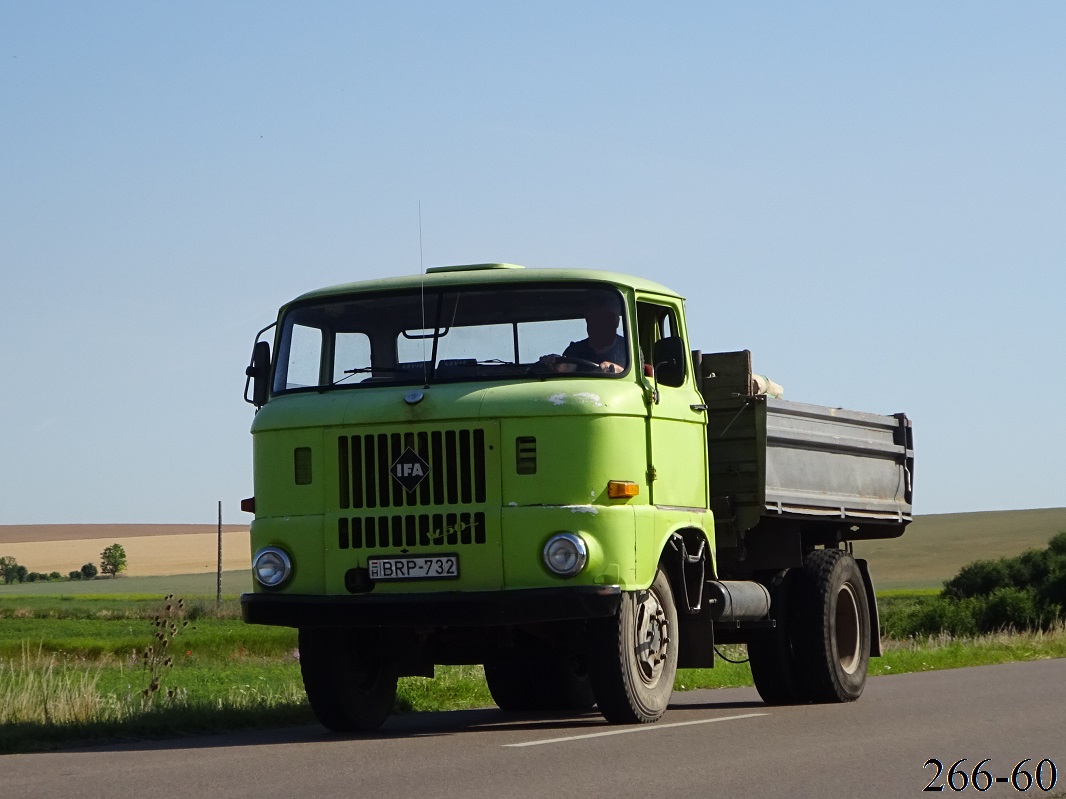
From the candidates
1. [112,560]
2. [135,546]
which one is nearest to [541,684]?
[112,560]

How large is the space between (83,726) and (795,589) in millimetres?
5928

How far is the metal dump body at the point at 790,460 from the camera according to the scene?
13031 millimetres

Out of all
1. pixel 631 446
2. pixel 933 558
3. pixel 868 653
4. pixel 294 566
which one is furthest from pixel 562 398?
pixel 933 558

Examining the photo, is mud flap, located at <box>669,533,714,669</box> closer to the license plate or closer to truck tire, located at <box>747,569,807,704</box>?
truck tire, located at <box>747,569,807,704</box>

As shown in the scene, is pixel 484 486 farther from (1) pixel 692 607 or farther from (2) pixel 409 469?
(1) pixel 692 607

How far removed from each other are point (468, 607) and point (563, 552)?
2.23 feet

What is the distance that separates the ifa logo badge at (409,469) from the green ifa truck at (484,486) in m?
0.01

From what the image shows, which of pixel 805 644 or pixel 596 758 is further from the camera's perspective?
pixel 805 644

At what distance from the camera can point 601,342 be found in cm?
1122

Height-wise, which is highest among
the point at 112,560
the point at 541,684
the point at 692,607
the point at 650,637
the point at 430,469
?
the point at 112,560

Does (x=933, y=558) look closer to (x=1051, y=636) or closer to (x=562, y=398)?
(x=1051, y=636)

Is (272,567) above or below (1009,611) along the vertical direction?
above

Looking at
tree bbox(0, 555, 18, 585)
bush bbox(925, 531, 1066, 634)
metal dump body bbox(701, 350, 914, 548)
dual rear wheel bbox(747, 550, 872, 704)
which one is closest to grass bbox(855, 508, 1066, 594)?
bush bbox(925, 531, 1066, 634)

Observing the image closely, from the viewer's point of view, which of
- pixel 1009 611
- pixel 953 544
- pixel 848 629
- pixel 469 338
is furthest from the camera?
pixel 953 544
